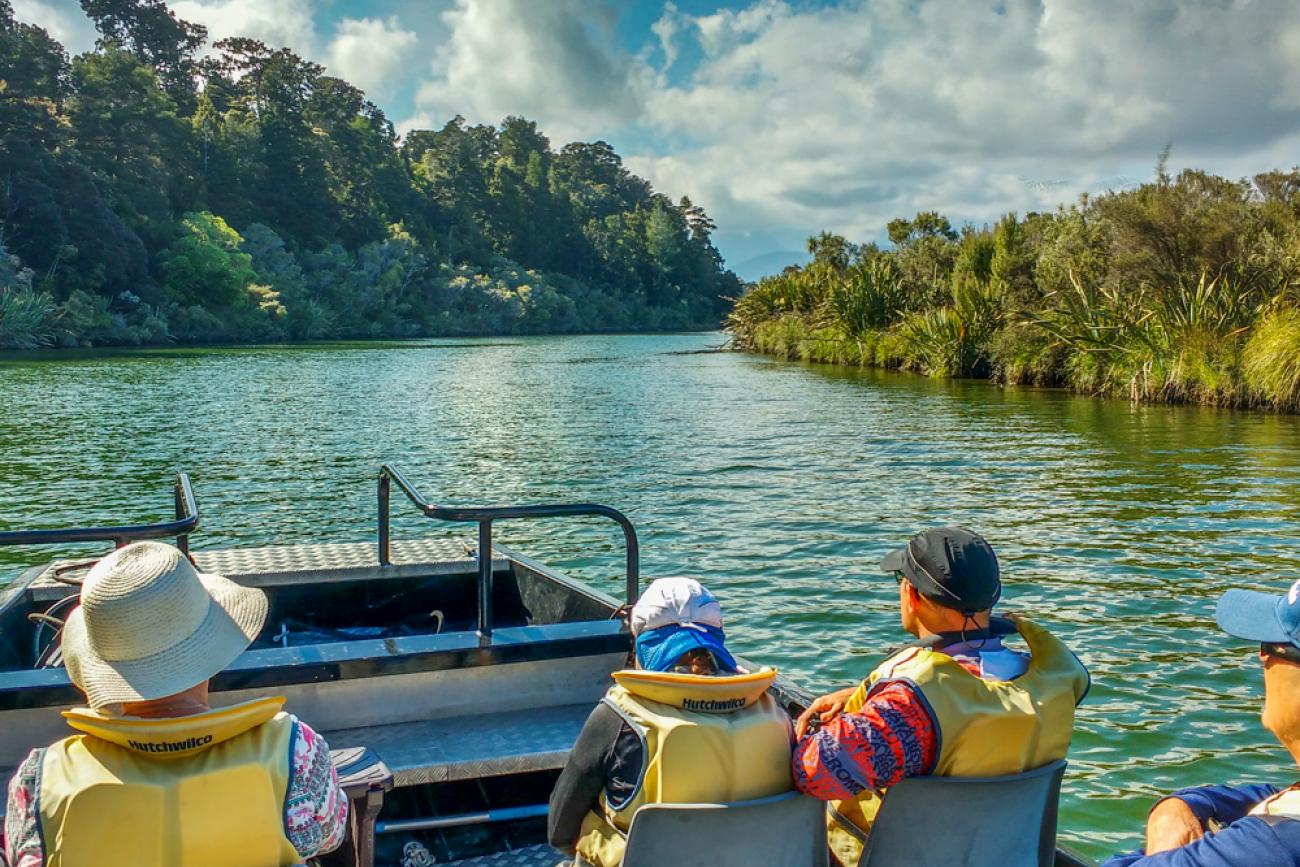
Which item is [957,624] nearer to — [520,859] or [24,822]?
[520,859]

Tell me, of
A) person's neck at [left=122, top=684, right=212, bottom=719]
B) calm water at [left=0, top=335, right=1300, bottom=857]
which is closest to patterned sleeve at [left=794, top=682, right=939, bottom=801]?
person's neck at [left=122, top=684, right=212, bottom=719]

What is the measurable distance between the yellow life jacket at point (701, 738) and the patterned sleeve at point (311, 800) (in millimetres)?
710

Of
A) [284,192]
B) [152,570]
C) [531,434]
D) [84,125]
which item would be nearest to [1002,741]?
[152,570]

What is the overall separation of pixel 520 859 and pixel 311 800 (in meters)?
1.95

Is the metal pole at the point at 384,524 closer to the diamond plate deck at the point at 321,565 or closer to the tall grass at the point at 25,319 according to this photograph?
the diamond plate deck at the point at 321,565

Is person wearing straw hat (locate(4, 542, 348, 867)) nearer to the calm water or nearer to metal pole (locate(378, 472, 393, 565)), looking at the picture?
metal pole (locate(378, 472, 393, 565))

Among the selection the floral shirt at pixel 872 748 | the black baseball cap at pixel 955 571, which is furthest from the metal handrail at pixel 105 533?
the black baseball cap at pixel 955 571

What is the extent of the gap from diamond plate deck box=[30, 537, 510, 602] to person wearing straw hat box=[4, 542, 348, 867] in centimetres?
389

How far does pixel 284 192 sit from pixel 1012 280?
8118 cm

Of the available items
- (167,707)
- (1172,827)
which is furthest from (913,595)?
(167,707)

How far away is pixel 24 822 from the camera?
8.40 ft

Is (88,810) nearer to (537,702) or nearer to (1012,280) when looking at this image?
(537,702)

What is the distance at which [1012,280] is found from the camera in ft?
134

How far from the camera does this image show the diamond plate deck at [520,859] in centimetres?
443
